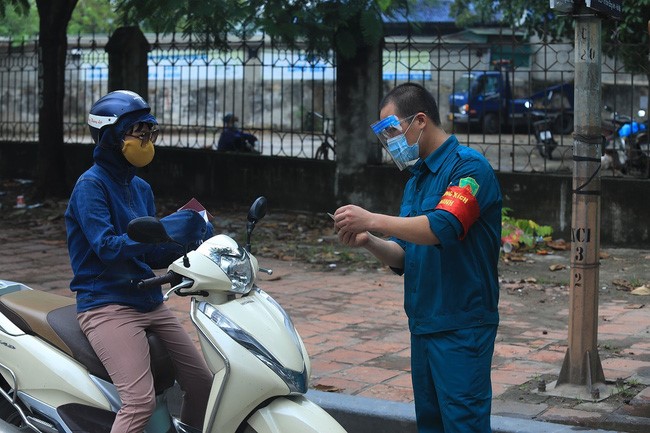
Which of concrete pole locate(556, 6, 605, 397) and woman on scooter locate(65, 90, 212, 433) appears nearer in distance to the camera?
woman on scooter locate(65, 90, 212, 433)

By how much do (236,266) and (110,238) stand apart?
1.62 feet

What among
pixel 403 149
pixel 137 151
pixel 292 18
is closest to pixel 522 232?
pixel 292 18

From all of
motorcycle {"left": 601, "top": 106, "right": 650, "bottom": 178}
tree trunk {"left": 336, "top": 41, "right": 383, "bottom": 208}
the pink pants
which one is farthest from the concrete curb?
tree trunk {"left": 336, "top": 41, "right": 383, "bottom": 208}

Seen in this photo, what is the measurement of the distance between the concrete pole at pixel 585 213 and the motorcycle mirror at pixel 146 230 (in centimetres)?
269

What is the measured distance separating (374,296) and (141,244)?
177 inches

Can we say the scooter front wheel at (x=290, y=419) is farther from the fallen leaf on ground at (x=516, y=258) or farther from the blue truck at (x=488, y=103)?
the blue truck at (x=488, y=103)

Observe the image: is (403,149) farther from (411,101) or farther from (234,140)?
(234,140)

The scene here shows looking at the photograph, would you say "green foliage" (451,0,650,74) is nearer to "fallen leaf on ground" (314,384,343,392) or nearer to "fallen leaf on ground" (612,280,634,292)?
"fallen leaf on ground" (612,280,634,292)

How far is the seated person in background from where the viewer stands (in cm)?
1282

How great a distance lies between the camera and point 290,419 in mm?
3340

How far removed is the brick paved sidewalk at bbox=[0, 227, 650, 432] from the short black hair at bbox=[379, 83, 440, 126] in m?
2.04

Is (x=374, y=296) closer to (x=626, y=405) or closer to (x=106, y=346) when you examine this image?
(x=626, y=405)

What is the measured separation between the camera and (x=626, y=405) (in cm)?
502

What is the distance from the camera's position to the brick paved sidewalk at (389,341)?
16.6ft
